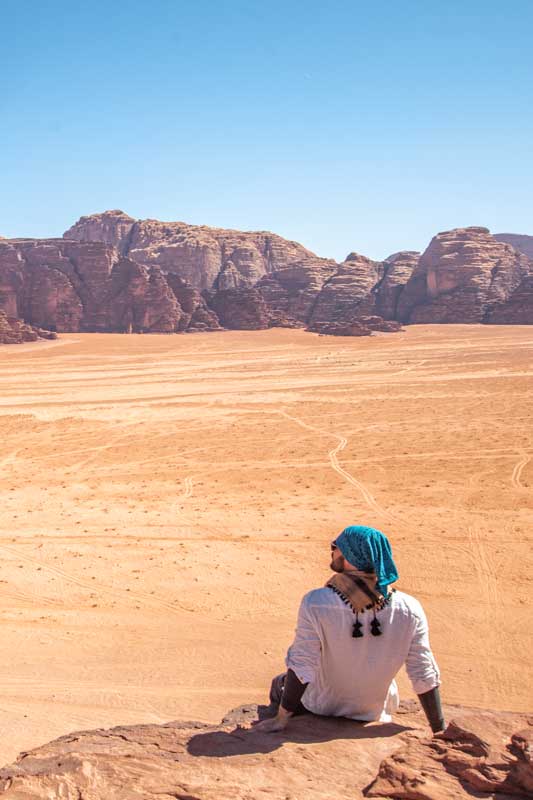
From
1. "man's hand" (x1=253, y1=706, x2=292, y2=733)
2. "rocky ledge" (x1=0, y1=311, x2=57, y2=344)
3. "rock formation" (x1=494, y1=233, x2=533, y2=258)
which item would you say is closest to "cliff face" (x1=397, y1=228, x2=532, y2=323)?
"rocky ledge" (x1=0, y1=311, x2=57, y2=344)

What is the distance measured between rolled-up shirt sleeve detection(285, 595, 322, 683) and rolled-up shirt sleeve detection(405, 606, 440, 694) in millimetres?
397

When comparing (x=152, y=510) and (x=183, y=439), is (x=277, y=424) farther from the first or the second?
(x=152, y=510)

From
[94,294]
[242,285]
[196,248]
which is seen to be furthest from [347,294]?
[94,294]

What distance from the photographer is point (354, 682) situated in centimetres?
299

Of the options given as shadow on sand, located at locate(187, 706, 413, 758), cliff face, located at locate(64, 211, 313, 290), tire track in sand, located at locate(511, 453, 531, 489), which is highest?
cliff face, located at locate(64, 211, 313, 290)

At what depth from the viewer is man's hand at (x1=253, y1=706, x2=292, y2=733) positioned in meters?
2.92

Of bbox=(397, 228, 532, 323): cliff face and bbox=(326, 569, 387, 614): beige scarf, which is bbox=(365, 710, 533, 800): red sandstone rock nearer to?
bbox=(326, 569, 387, 614): beige scarf

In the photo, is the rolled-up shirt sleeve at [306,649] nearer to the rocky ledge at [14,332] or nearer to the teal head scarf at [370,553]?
the teal head scarf at [370,553]

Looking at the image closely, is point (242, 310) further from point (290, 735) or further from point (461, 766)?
point (461, 766)

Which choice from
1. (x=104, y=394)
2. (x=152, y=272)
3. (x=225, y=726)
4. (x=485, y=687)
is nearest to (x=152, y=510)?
(x=485, y=687)

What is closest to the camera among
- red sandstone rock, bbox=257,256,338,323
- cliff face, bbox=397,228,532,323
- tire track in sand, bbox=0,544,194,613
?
tire track in sand, bbox=0,544,194,613

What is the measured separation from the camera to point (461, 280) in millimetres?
80438

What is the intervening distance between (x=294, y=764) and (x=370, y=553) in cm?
84

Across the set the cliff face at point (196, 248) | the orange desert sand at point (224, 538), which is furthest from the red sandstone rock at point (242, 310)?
the orange desert sand at point (224, 538)
